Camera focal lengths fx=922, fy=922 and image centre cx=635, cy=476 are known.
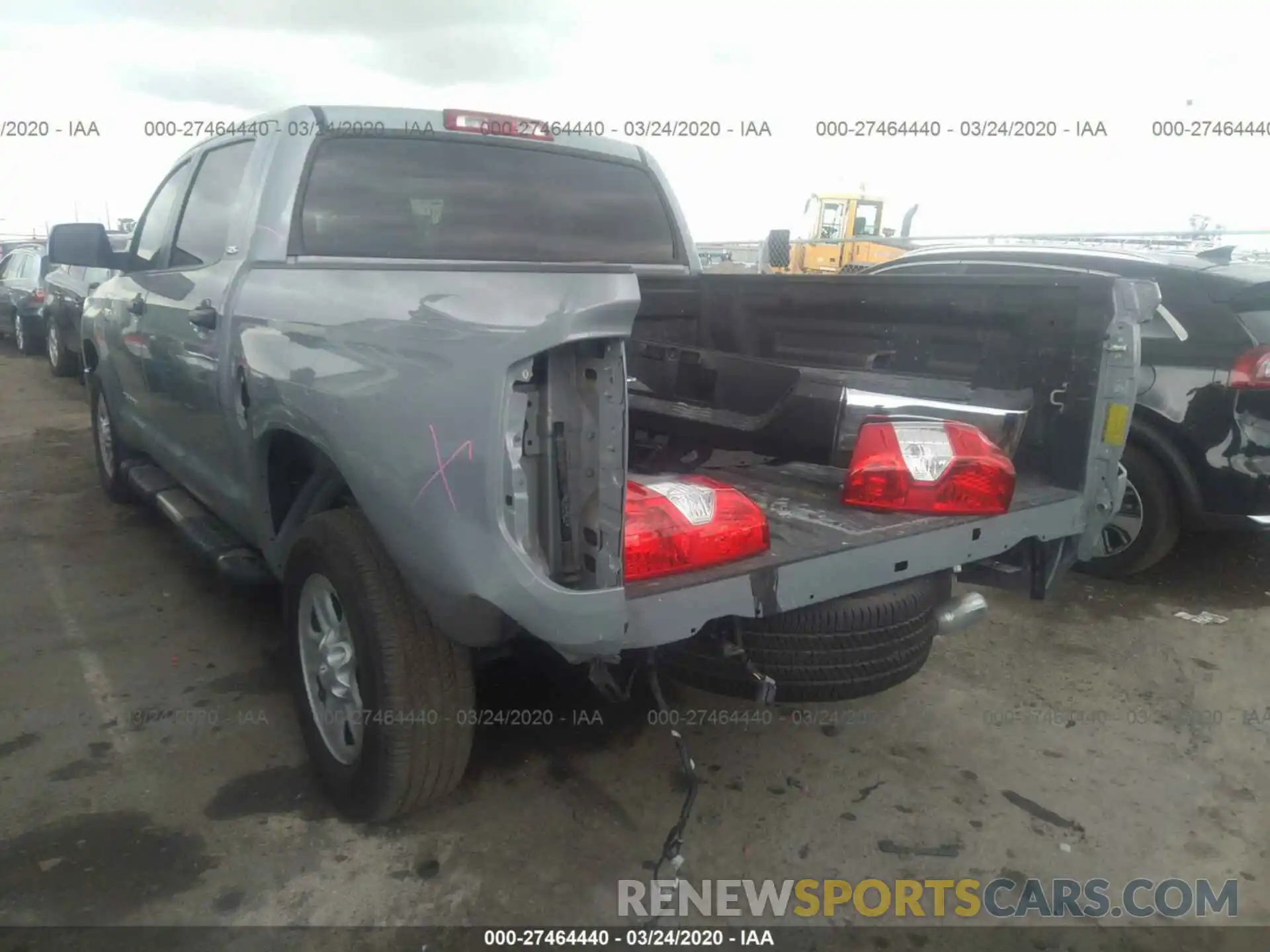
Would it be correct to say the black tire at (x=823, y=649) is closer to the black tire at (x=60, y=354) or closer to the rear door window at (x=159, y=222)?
the rear door window at (x=159, y=222)

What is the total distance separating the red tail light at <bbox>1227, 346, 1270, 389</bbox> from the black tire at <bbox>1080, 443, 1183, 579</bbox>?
0.50 meters

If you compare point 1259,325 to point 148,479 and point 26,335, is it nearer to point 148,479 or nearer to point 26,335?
point 148,479

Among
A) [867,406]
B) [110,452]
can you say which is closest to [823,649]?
[867,406]

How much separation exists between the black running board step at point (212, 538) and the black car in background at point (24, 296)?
9.42m

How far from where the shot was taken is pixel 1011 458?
2838 millimetres

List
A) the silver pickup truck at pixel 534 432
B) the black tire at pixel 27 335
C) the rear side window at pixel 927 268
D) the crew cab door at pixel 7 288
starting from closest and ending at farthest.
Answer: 1. the silver pickup truck at pixel 534 432
2. the rear side window at pixel 927 268
3. the black tire at pixel 27 335
4. the crew cab door at pixel 7 288

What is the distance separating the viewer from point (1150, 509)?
Result: 4426 millimetres

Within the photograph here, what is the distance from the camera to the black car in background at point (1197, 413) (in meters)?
4.07

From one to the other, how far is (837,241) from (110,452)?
9501mm

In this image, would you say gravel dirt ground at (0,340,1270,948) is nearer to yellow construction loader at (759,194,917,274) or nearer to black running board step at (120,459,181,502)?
black running board step at (120,459,181,502)

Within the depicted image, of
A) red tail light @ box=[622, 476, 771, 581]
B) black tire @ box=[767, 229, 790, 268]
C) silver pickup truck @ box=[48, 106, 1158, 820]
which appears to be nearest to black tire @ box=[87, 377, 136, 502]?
silver pickup truck @ box=[48, 106, 1158, 820]

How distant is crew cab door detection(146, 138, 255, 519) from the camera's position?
3.08m

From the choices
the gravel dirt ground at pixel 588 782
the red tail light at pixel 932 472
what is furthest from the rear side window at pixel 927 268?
the red tail light at pixel 932 472

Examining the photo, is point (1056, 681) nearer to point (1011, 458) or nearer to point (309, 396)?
point (1011, 458)
